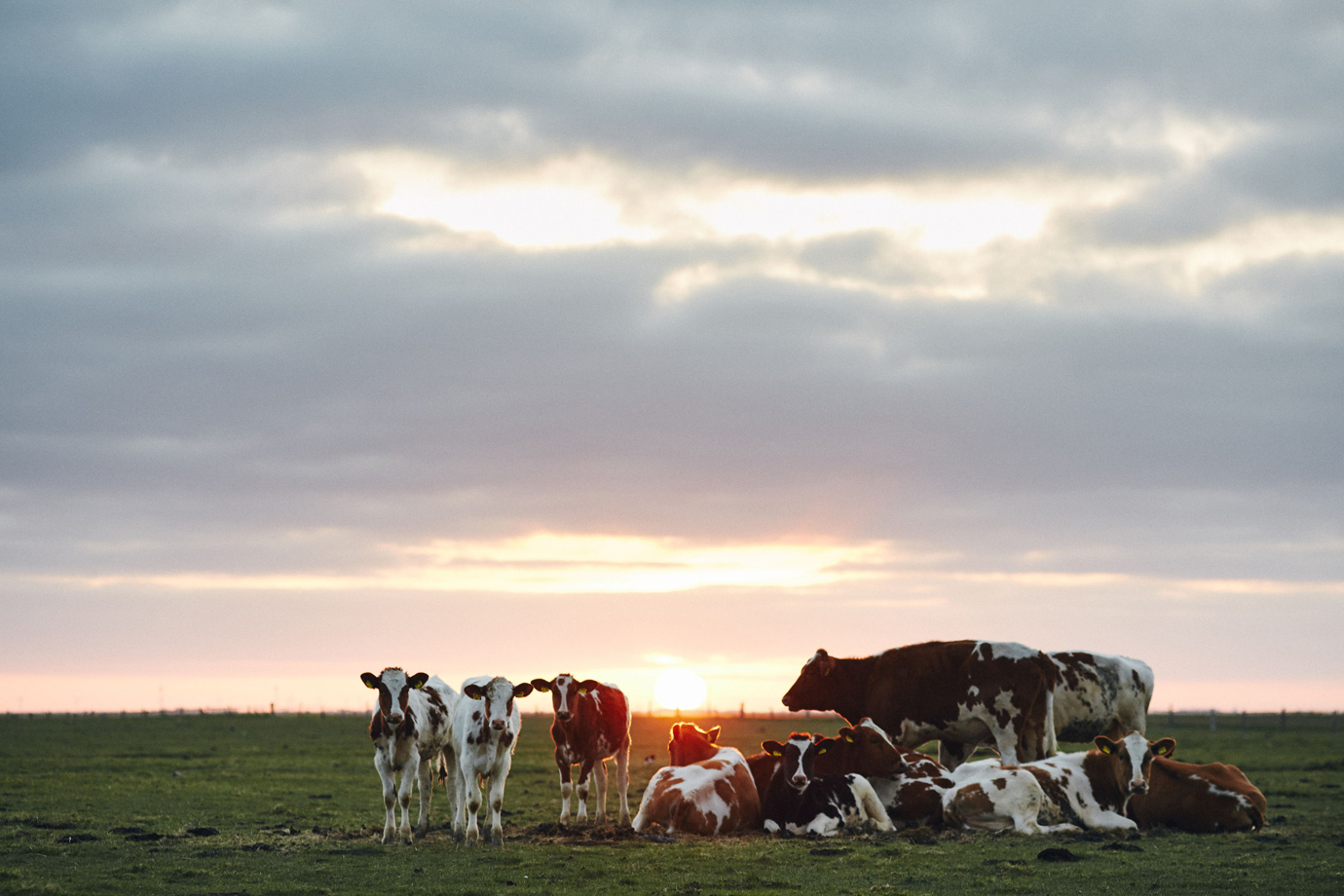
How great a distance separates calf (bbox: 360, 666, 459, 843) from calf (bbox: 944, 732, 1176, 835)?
8.58 metres

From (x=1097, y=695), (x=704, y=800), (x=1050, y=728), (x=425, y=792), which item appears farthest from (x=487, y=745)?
(x=1097, y=695)

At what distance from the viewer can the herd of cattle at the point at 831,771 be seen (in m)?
20.4

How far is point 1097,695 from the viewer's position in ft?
89.1

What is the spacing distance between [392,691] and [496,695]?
1.62m

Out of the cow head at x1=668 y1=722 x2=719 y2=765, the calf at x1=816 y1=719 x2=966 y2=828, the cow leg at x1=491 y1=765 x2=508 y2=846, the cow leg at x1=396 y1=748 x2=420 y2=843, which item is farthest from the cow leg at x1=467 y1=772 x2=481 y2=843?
the calf at x1=816 y1=719 x2=966 y2=828

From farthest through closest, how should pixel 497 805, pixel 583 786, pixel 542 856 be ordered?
pixel 583 786, pixel 497 805, pixel 542 856

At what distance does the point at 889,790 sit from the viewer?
22.8 meters

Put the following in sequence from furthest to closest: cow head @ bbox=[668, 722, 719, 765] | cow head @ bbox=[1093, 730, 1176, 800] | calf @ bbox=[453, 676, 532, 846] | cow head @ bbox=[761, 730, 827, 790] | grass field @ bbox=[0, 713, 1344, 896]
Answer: cow head @ bbox=[668, 722, 719, 765]
cow head @ bbox=[761, 730, 827, 790]
cow head @ bbox=[1093, 730, 1176, 800]
calf @ bbox=[453, 676, 532, 846]
grass field @ bbox=[0, 713, 1344, 896]

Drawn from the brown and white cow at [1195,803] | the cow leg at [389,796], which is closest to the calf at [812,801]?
the brown and white cow at [1195,803]

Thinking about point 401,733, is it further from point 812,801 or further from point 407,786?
point 812,801

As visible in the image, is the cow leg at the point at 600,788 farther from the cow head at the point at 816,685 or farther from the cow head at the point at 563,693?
the cow head at the point at 816,685

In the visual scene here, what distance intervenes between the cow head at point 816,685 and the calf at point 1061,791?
6.29m

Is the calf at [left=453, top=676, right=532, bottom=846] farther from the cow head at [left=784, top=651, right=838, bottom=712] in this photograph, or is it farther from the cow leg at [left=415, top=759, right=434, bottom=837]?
the cow head at [left=784, top=651, right=838, bottom=712]

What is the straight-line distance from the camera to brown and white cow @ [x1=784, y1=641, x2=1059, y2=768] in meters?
25.4
